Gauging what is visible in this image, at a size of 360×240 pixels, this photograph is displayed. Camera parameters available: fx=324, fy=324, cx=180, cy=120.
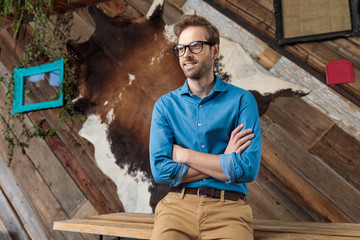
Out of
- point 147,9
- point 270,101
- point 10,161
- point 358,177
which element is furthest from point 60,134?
point 358,177

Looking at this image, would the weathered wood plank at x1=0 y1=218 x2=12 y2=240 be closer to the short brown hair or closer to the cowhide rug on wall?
the cowhide rug on wall

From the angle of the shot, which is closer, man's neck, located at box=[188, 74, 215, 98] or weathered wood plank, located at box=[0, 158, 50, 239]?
man's neck, located at box=[188, 74, 215, 98]

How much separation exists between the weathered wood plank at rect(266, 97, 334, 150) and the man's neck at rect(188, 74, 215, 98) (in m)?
0.96

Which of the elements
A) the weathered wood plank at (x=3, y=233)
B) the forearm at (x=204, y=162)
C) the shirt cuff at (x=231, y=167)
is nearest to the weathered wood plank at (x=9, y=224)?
the weathered wood plank at (x=3, y=233)

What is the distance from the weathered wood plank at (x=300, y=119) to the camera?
Answer: 2.00 meters

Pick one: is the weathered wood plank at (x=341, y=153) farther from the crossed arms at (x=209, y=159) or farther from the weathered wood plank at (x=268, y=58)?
the crossed arms at (x=209, y=159)

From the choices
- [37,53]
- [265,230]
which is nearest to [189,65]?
[265,230]

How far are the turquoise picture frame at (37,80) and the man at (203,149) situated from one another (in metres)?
1.84

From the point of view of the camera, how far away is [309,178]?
6.54ft

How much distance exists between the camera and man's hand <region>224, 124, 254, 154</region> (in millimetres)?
1141

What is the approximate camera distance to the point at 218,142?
1.24 meters

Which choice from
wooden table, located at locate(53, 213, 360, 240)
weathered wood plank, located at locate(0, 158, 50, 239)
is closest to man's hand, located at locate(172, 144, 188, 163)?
wooden table, located at locate(53, 213, 360, 240)

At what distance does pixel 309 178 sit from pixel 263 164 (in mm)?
293

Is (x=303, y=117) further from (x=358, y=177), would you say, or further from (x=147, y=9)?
(x=147, y=9)
